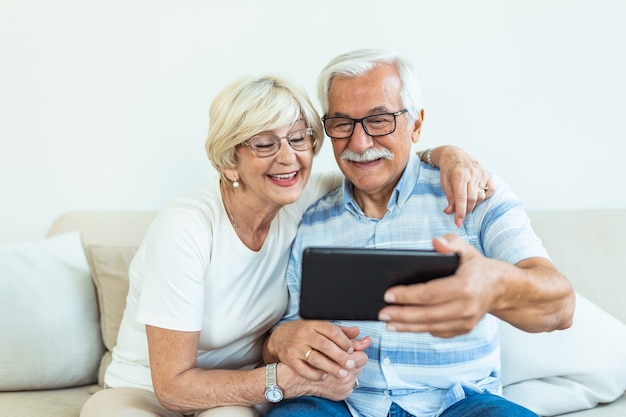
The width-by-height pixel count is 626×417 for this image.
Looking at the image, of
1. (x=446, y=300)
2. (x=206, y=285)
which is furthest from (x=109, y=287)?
(x=446, y=300)

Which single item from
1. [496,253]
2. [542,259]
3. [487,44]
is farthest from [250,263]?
[487,44]

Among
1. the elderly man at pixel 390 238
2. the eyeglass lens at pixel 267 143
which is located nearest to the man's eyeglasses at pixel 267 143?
the eyeglass lens at pixel 267 143

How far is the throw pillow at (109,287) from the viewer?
2.03 meters

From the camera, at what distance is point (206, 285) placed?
5.35 feet

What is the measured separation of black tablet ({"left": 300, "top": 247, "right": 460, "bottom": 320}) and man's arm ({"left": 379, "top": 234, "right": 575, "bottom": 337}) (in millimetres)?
32

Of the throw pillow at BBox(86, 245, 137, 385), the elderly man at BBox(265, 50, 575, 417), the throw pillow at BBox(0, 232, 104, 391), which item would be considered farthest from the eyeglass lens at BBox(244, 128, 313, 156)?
the throw pillow at BBox(0, 232, 104, 391)

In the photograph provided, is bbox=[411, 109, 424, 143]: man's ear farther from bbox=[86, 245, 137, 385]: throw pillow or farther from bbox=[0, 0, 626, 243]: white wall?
bbox=[86, 245, 137, 385]: throw pillow

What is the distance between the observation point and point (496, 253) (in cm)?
147

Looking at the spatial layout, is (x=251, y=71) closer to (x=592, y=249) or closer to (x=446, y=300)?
(x=592, y=249)

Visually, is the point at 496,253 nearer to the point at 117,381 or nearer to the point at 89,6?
the point at 117,381

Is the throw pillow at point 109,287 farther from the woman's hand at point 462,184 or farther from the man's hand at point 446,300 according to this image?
the man's hand at point 446,300

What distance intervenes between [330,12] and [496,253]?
3.88 ft

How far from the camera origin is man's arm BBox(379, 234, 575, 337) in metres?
1.07

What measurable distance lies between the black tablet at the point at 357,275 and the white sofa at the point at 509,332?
80 centimetres
